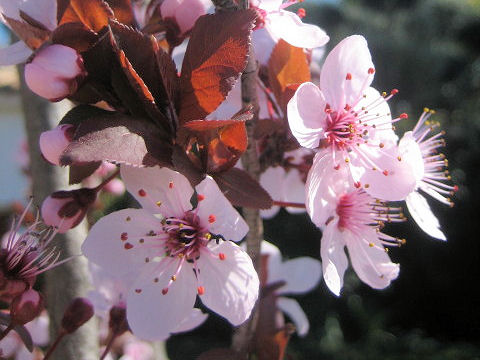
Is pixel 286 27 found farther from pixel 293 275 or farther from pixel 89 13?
pixel 293 275

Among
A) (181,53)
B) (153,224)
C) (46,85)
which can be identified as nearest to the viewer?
(46,85)

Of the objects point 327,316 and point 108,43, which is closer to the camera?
point 108,43

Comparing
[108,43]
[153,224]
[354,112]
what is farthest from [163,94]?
[354,112]

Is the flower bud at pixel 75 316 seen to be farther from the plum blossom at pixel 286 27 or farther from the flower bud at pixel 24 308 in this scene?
the plum blossom at pixel 286 27

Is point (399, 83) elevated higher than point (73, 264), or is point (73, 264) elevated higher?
point (73, 264)

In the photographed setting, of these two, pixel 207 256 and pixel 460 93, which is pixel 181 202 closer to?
pixel 207 256

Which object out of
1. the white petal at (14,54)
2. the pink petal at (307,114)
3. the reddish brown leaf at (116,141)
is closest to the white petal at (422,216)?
the pink petal at (307,114)
